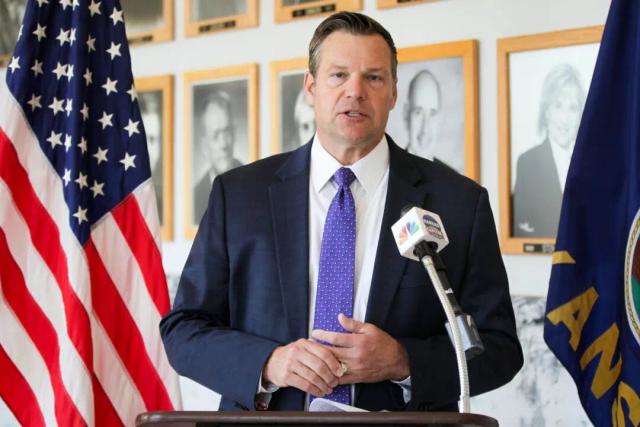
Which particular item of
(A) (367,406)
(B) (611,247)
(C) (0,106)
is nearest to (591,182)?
(B) (611,247)

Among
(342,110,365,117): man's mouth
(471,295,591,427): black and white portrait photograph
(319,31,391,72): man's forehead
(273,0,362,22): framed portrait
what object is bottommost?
(471,295,591,427): black and white portrait photograph

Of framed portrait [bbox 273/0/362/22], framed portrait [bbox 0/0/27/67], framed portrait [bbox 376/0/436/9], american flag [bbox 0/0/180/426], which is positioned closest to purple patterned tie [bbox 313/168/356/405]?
american flag [bbox 0/0/180/426]

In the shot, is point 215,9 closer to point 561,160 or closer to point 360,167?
point 561,160

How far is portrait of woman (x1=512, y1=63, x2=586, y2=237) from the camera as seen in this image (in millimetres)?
3174

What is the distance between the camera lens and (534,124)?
3256 mm

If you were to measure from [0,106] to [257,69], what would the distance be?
1.42 metres

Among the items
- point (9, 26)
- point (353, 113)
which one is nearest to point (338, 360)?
point (353, 113)

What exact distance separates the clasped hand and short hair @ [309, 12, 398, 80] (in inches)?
30.9

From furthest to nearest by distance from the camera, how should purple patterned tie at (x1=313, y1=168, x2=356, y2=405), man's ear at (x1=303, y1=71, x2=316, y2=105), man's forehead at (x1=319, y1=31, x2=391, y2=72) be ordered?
man's ear at (x1=303, y1=71, x2=316, y2=105), man's forehead at (x1=319, y1=31, x2=391, y2=72), purple patterned tie at (x1=313, y1=168, x2=356, y2=405)

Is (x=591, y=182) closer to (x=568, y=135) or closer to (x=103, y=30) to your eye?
(x=568, y=135)

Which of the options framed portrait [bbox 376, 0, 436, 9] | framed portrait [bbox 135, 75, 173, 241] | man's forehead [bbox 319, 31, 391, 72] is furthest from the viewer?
framed portrait [bbox 135, 75, 173, 241]

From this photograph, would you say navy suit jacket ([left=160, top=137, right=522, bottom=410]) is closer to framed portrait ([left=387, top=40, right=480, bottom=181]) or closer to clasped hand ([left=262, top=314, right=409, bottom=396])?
clasped hand ([left=262, top=314, right=409, bottom=396])

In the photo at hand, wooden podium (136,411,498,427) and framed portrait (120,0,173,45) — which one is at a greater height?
framed portrait (120,0,173,45)

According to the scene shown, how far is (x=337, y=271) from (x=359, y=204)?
232mm
